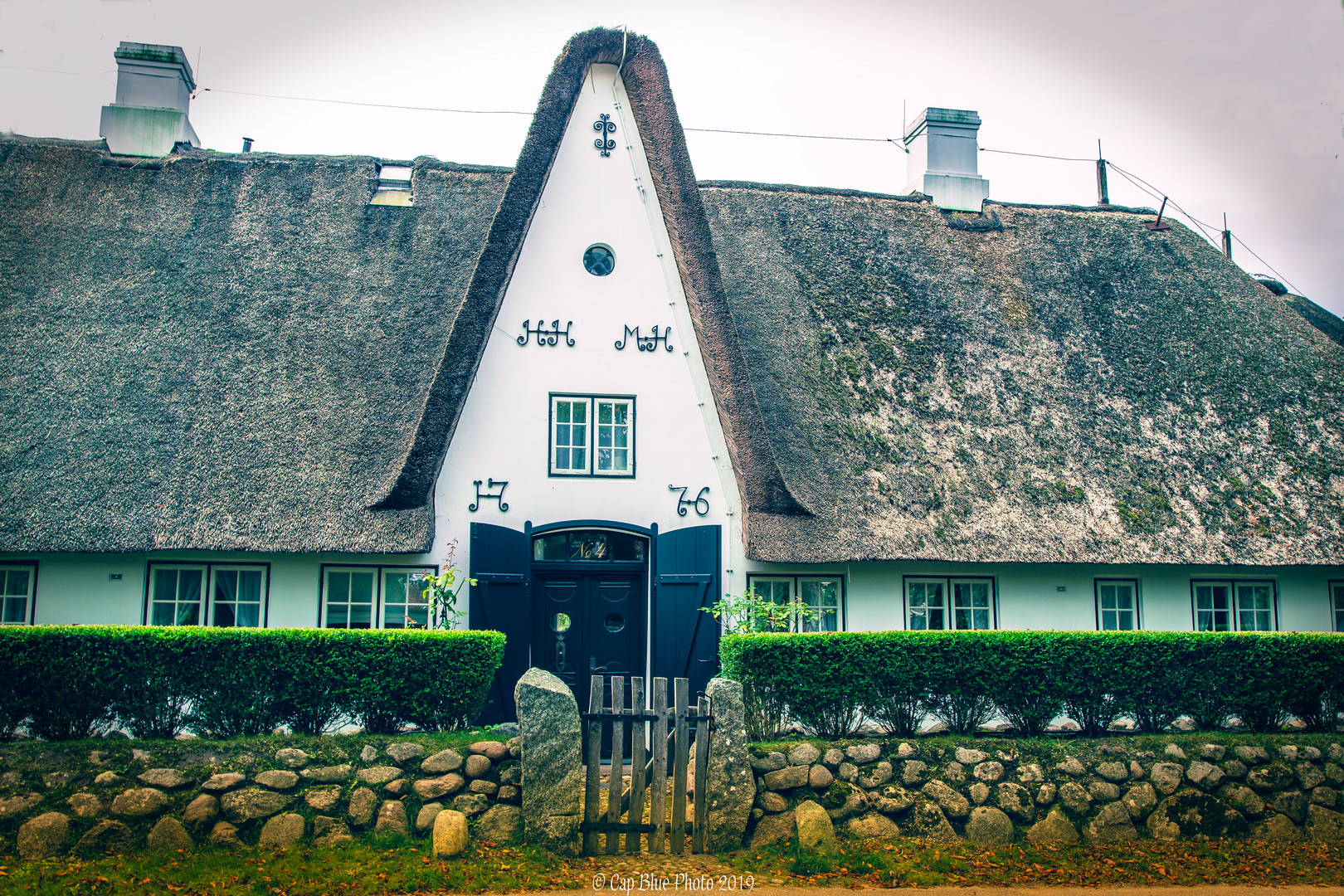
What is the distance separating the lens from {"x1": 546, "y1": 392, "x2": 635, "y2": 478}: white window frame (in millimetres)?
10438

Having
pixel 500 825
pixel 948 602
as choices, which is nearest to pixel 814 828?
pixel 500 825

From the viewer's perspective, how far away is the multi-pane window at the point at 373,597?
1029cm

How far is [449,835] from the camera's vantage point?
703 cm

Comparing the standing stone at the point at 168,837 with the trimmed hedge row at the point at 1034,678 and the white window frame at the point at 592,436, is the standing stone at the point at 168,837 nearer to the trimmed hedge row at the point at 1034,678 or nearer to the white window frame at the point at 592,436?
the trimmed hedge row at the point at 1034,678

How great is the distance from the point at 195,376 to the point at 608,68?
6305 mm

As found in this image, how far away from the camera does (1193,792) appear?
825 centimetres

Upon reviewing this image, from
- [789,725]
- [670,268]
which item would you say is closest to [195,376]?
[670,268]

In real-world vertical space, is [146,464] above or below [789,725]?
above

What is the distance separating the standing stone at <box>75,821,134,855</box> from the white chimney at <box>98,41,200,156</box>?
11.2 meters

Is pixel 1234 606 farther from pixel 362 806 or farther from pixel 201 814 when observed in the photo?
pixel 201 814

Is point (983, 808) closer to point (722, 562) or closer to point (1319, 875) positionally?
point (1319, 875)

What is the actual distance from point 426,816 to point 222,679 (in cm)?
230

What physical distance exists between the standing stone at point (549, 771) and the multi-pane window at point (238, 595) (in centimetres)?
463

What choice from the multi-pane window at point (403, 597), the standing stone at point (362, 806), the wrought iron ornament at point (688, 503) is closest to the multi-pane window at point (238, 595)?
the multi-pane window at point (403, 597)
